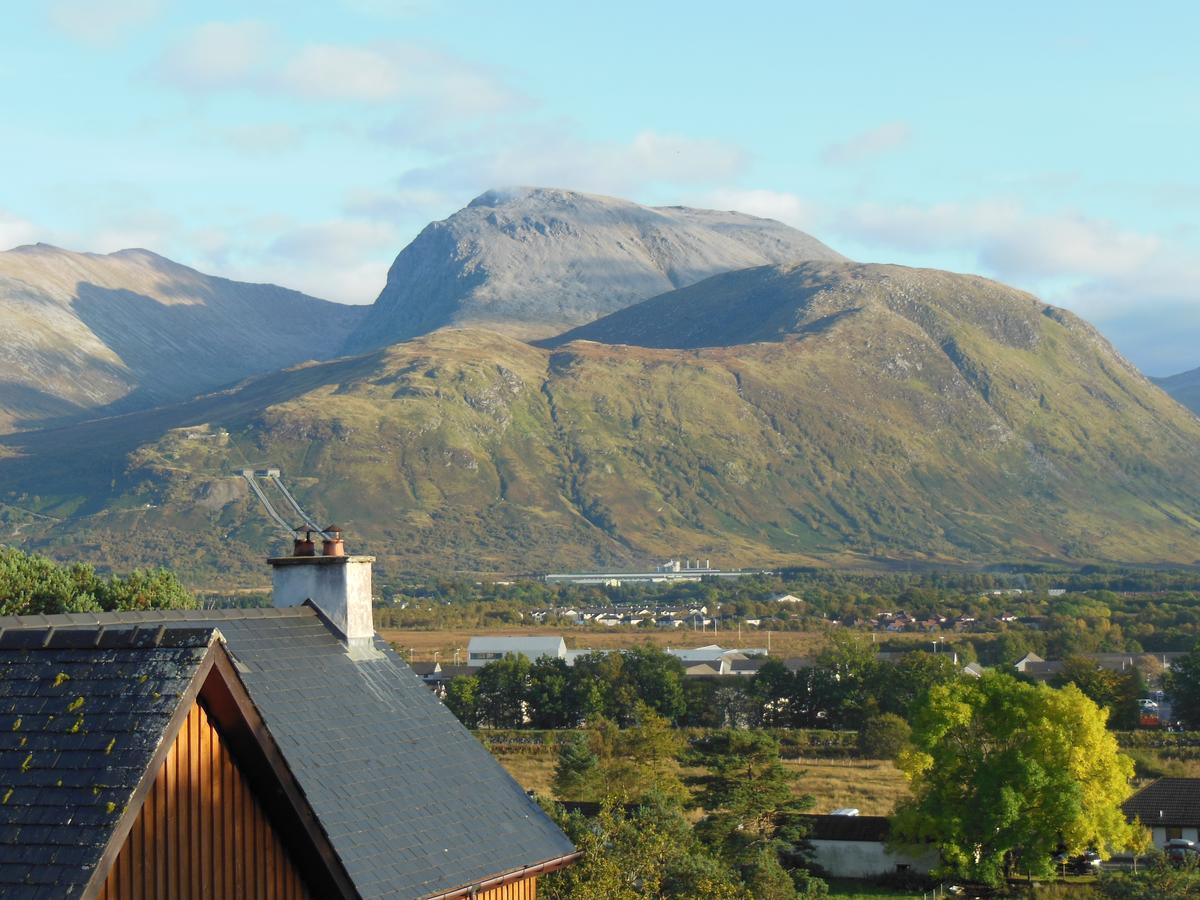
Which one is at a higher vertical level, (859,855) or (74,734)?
(74,734)

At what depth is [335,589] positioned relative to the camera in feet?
56.1

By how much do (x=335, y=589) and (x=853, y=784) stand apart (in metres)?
55.6

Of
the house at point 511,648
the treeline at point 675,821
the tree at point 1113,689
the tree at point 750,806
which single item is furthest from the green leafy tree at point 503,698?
the tree at point 750,806

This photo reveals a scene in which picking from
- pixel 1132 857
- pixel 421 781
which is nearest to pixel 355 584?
pixel 421 781

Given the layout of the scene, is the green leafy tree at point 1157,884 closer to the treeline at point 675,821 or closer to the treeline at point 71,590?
the treeline at point 675,821

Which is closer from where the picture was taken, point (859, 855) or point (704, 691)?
point (859, 855)

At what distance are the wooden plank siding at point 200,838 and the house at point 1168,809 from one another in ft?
162

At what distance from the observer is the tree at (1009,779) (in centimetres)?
4816

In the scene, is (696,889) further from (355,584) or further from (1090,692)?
(1090,692)

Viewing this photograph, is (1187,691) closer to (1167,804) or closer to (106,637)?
(1167,804)

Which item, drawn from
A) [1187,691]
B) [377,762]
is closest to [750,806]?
[377,762]

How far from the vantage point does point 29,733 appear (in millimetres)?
10523

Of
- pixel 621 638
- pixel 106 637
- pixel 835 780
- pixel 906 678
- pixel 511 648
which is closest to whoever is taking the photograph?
pixel 106 637

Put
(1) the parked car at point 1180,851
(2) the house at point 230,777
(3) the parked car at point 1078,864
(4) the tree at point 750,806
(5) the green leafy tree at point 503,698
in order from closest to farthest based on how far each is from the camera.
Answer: (2) the house at point 230,777
(4) the tree at point 750,806
(1) the parked car at point 1180,851
(3) the parked car at point 1078,864
(5) the green leafy tree at point 503,698
